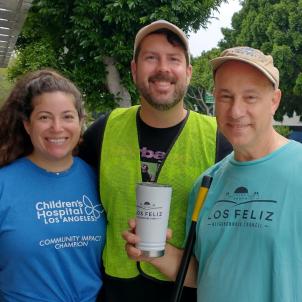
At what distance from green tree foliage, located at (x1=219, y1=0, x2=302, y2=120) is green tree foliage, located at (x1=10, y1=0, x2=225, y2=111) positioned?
48.6 ft

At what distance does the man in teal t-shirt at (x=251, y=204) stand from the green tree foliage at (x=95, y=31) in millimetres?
6315

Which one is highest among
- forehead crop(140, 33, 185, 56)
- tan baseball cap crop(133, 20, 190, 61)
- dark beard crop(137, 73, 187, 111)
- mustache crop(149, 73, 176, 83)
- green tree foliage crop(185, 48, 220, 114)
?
green tree foliage crop(185, 48, 220, 114)

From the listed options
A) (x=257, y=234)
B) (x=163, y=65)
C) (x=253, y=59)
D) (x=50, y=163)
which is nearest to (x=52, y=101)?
(x=50, y=163)

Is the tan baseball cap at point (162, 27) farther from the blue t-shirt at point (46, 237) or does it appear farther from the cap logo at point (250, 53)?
the blue t-shirt at point (46, 237)

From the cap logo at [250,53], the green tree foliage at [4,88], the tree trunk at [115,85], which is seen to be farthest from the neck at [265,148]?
the tree trunk at [115,85]

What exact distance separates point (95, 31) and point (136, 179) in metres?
6.35

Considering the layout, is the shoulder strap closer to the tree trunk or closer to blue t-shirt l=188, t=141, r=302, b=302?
blue t-shirt l=188, t=141, r=302, b=302

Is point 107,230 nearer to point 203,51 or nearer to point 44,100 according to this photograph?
point 44,100

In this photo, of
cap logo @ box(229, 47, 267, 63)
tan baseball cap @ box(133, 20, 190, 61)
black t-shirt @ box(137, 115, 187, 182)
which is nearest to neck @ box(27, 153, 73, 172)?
black t-shirt @ box(137, 115, 187, 182)

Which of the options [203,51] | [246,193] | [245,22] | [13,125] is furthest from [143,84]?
[203,51]

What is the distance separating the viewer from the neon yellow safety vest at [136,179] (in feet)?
8.88

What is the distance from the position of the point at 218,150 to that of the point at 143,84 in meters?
0.58

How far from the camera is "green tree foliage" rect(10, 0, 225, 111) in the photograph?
8.25 metres

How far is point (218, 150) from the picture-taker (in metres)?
2.75
